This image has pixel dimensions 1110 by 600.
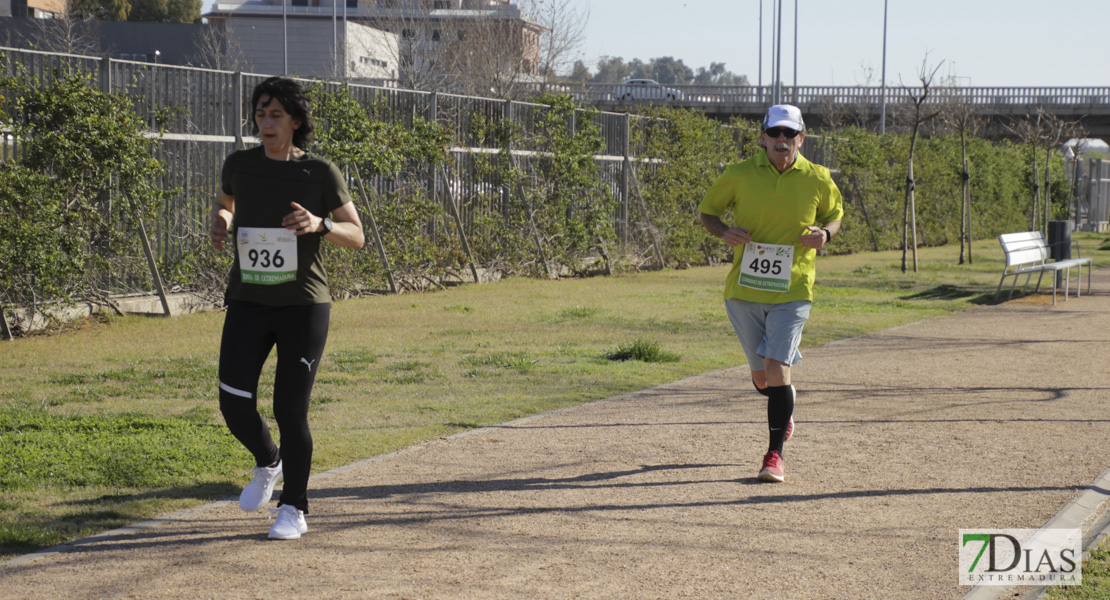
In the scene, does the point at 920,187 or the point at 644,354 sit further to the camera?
the point at 920,187

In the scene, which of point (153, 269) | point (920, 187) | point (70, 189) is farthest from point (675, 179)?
point (70, 189)

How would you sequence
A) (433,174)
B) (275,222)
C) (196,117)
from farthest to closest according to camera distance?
(433,174) < (196,117) < (275,222)

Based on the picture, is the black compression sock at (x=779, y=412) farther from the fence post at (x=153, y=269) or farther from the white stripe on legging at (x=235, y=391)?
the fence post at (x=153, y=269)

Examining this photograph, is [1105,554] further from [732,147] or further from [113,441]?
[732,147]

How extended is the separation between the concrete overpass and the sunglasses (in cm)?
4844

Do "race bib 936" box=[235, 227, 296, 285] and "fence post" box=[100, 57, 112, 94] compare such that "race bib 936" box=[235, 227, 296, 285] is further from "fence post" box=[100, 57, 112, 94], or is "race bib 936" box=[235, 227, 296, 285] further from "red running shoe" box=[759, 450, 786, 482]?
"fence post" box=[100, 57, 112, 94]

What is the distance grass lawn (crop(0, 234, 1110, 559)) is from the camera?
6.02m

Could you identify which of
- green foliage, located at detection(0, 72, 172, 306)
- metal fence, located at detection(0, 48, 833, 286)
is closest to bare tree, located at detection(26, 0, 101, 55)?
metal fence, located at detection(0, 48, 833, 286)

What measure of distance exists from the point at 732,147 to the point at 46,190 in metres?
16.6

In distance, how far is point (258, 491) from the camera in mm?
5387

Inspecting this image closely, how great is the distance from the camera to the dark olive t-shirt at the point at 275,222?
A: 507 cm

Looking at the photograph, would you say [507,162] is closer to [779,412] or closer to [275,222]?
[779,412]

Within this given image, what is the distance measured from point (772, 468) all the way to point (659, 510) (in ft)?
2.82

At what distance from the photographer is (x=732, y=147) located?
1014 inches
